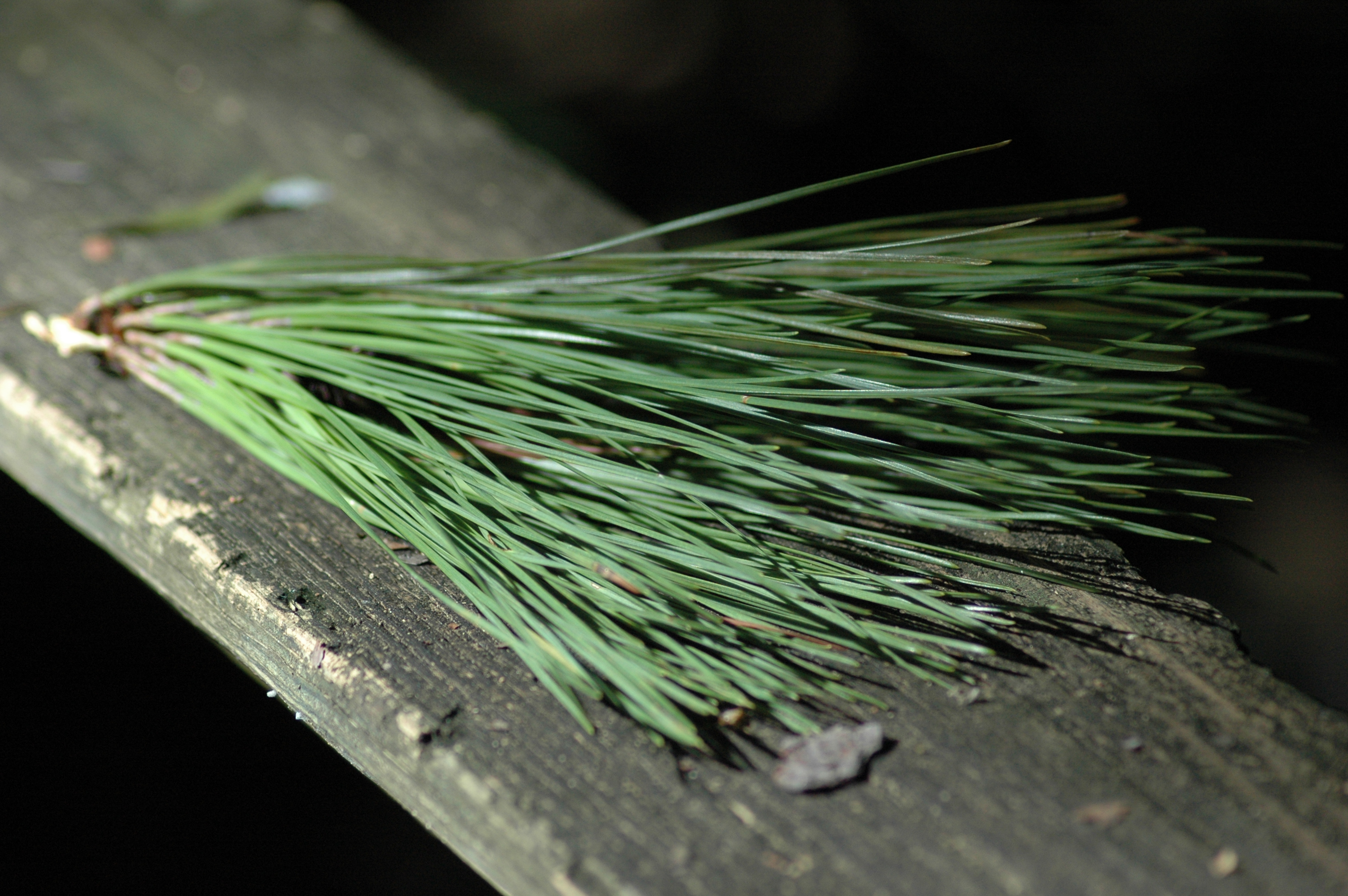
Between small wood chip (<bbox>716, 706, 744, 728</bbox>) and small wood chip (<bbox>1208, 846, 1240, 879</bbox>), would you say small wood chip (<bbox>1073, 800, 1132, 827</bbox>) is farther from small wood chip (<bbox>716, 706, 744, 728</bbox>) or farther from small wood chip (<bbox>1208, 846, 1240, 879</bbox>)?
small wood chip (<bbox>716, 706, 744, 728</bbox>)

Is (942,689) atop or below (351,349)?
below

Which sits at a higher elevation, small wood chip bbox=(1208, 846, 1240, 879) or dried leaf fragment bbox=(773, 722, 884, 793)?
dried leaf fragment bbox=(773, 722, 884, 793)

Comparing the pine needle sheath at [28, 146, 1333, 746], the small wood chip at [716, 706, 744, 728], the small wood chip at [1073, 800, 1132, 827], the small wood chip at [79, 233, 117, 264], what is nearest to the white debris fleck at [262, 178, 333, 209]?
the small wood chip at [79, 233, 117, 264]

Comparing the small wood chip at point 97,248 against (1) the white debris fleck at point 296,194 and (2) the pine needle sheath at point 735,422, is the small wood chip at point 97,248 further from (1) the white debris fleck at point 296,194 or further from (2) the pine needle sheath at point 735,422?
(2) the pine needle sheath at point 735,422

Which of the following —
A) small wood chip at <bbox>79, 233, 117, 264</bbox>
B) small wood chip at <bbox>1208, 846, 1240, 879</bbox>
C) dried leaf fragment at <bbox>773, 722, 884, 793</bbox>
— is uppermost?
small wood chip at <bbox>79, 233, 117, 264</bbox>

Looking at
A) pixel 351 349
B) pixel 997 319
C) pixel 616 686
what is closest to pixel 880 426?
pixel 997 319

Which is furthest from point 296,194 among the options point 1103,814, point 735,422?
point 1103,814

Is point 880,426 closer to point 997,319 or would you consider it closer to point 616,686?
point 997,319

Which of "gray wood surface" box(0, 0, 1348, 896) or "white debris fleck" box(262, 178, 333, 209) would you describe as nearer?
"gray wood surface" box(0, 0, 1348, 896)
